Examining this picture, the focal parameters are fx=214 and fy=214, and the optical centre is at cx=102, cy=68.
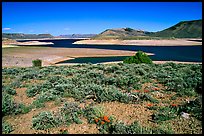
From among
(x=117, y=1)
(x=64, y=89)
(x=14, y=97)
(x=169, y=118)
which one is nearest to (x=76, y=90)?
(x=64, y=89)

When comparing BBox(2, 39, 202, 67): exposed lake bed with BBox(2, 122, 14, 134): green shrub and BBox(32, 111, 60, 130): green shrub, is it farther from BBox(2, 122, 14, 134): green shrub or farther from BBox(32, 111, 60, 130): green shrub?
BBox(32, 111, 60, 130): green shrub

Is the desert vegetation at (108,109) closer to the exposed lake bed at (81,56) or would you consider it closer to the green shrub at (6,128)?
the green shrub at (6,128)

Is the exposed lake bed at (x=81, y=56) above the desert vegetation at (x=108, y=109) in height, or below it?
above

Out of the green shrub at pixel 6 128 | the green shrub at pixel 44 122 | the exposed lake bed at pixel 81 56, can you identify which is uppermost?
the exposed lake bed at pixel 81 56

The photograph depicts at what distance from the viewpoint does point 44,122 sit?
6.28 meters

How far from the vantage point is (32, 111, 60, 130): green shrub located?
6.11 m

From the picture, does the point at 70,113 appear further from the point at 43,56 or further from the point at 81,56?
the point at 43,56

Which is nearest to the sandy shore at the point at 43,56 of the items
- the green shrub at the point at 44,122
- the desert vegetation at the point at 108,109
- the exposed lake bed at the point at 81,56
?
the exposed lake bed at the point at 81,56

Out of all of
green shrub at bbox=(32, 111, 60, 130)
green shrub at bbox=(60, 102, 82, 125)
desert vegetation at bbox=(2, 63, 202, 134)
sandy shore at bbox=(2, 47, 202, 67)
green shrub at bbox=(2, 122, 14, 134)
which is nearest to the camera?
green shrub at bbox=(2, 122, 14, 134)

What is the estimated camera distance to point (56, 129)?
606 centimetres

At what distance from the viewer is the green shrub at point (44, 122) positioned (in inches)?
241

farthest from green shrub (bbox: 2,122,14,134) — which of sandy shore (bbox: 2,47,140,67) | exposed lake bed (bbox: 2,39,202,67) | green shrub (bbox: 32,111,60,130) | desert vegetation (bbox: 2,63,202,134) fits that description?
exposed lake bed (bbox: 2,39,202,67)

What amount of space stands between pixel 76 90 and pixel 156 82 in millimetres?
4332

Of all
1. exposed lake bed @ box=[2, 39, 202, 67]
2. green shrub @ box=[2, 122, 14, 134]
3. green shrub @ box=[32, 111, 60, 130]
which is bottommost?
green shrub @ box=[2, 122, 14, 134]
